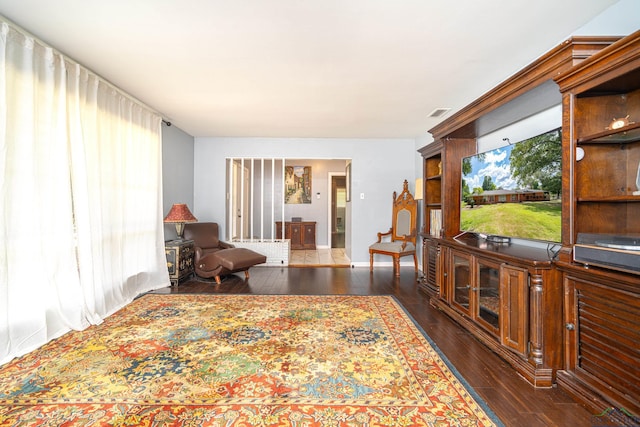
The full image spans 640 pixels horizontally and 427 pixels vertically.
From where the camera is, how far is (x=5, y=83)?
82.0 inches

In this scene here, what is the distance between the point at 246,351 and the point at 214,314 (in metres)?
0.93

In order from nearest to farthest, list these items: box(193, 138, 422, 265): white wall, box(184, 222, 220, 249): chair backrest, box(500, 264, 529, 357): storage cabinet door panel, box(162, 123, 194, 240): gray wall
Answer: box(500, 264, 529, 357): storage cabinet door panel < box(162, 123, 194, 240): gray wall < box(184, 222, 220, 249): chair backrest < box(193, 138, 422, 265): white wall

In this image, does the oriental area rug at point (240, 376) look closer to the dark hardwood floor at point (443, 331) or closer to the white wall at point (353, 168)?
the dark hardwood floor at point (443, 331)

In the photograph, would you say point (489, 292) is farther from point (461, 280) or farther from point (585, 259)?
point (585, 259)

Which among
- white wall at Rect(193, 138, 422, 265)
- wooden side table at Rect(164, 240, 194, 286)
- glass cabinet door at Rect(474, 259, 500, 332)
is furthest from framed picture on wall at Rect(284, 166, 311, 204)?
glass cabinet door at Rect(474, 259, 500, 332)

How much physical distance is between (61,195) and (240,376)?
217cm

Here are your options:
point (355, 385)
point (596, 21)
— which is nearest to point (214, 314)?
point (355, 385)

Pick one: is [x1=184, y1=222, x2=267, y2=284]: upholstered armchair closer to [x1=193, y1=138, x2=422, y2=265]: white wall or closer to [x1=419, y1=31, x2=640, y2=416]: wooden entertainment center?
[x1=193, y1=138, x2=422, y2=265]: white wall

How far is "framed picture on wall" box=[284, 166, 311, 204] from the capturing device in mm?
8133

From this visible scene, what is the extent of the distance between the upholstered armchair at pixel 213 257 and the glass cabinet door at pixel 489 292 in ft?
9.91

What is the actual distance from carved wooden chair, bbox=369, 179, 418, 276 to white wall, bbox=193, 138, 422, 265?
376 mm

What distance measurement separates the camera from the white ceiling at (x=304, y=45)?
1.96 meters

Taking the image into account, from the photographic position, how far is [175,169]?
4887 millimetres

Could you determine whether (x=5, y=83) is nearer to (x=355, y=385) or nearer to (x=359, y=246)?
(x=355, y=385)
